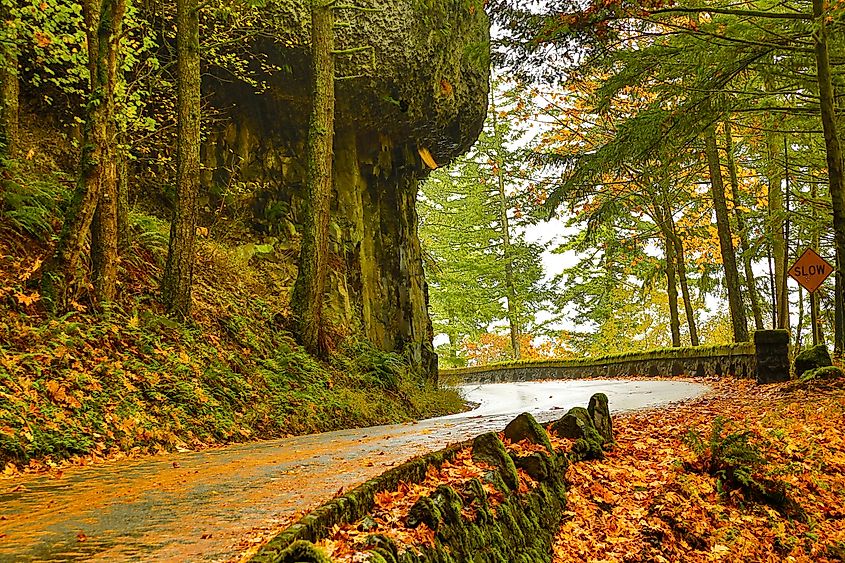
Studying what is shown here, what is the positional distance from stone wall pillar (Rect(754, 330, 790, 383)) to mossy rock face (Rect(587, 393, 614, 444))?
6.86 meters

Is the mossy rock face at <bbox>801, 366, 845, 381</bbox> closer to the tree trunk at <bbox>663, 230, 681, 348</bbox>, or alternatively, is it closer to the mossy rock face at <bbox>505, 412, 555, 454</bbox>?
the mossy rock face at <bbox>505, 412, 555, 454</bbox>

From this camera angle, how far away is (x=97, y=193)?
339 inches

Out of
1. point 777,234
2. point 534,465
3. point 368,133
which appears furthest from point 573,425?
point 777,234

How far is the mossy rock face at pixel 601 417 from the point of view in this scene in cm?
786

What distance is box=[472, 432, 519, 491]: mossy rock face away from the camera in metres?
5.38

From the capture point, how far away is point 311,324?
492 inches

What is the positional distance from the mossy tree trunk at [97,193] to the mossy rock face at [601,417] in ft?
22.5

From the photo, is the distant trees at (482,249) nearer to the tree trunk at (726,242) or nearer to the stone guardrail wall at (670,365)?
the stone guardrail wall at (670,365)

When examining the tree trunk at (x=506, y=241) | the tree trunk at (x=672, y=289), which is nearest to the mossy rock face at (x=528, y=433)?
the tree trunk at (x=672, y=289)

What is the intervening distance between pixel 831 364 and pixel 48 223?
13789mm

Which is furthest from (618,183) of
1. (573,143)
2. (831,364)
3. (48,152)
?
(48,152)

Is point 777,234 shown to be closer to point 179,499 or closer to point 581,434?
point 581,434

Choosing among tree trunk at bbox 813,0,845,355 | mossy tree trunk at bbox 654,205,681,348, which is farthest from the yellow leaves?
tree trunk at bbox 813,0,845,355

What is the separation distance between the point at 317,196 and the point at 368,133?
244 inches
